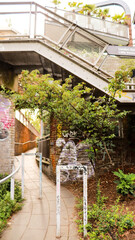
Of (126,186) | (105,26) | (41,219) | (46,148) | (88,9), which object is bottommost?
(41,219)

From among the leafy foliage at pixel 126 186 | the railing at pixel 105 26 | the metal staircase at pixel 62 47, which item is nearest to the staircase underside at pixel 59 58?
the metal staircase at pixel 62 47

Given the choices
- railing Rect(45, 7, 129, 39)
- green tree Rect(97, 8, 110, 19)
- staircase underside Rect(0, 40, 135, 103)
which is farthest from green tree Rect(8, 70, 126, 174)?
green tree Rect(97, 8, 110, 19)

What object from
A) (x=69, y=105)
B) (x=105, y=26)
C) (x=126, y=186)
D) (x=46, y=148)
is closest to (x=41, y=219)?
(x=126, y=186)

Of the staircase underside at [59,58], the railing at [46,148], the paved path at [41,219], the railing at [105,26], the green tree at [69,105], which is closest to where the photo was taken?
the paved path at [41,219]

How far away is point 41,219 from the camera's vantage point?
4129mm

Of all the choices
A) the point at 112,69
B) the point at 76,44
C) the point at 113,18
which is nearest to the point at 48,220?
the point at 112,69

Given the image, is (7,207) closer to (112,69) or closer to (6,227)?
(6,227)

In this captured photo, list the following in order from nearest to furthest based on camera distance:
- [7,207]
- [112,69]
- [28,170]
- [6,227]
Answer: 1. [6,227]
2. [7,207]
3. [112,69]
4. [28,170]

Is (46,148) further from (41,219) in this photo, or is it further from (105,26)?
(105,26)

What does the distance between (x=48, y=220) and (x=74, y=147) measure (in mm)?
3405

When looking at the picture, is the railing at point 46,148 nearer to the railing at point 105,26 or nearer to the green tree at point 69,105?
the green tree at point 69,105

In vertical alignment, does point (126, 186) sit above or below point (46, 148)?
below

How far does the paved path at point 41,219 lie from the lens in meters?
3.40

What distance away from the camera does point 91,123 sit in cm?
441
